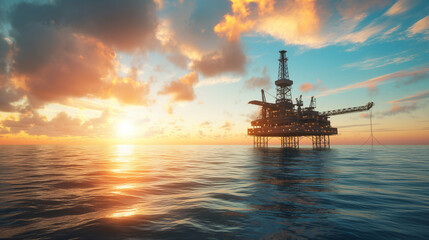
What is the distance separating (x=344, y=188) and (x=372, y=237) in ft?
27.4

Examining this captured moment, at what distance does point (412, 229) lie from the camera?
7273 millimetres

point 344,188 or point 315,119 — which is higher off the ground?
point 315,119

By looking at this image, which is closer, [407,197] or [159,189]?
[407,197]

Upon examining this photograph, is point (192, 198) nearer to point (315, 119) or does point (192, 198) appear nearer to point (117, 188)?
point (117, 188)

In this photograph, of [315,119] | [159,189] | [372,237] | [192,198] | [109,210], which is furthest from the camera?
[315,119]

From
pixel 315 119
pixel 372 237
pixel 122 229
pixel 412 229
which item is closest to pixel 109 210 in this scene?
pixel 122 229

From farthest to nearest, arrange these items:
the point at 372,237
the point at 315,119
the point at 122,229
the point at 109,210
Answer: the point at 315,119, the point at 109,210, the point at 122,229, the point at 372,237

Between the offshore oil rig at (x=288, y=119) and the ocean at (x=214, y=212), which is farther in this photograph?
the offshore oil rig at (x=288, y=119)

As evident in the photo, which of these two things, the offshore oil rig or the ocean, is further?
the offshore oil rig

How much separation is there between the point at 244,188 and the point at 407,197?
9843 mm

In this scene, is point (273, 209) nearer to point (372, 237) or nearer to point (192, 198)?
point (372, 237)

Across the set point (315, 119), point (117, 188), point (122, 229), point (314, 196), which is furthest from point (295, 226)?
point (315, 119)

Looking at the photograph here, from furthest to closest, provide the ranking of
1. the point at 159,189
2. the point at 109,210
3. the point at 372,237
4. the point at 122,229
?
1. the point at 159,189
2. the point at 109,210
3. the point at 122,229
4. the point at 372,237

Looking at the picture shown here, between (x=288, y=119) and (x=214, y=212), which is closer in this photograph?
(x=214, y=212)
